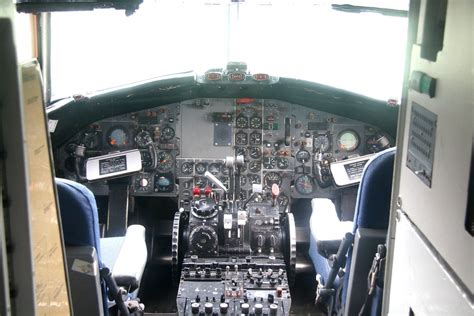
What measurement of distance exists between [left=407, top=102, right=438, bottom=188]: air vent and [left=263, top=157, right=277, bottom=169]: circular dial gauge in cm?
342

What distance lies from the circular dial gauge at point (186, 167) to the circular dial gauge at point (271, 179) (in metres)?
0.64

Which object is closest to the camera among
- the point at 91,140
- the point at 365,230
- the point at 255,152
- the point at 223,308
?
the point at 365,230

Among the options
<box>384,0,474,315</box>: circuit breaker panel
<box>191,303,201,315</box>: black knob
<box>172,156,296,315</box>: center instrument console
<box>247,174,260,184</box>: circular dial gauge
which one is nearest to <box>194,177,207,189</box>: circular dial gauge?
<box>172,156,296,315</box>: center instrument console

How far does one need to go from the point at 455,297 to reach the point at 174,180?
404 centimetres

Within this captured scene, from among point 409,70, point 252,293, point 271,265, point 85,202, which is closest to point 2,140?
point 409,70

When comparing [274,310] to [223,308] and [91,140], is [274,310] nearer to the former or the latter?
[223,308]

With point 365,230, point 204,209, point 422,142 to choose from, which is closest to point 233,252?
point 204,209

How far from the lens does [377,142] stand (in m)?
5.38

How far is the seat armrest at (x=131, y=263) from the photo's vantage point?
11.2 feet

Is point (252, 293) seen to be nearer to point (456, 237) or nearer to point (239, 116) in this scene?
point (239, 116)

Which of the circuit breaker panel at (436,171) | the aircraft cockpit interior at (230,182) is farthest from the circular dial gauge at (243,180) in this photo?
the circuit breaker panel at (436,171)

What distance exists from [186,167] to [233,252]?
950mm

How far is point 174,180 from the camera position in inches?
213

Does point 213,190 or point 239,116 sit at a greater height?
point 239,116
